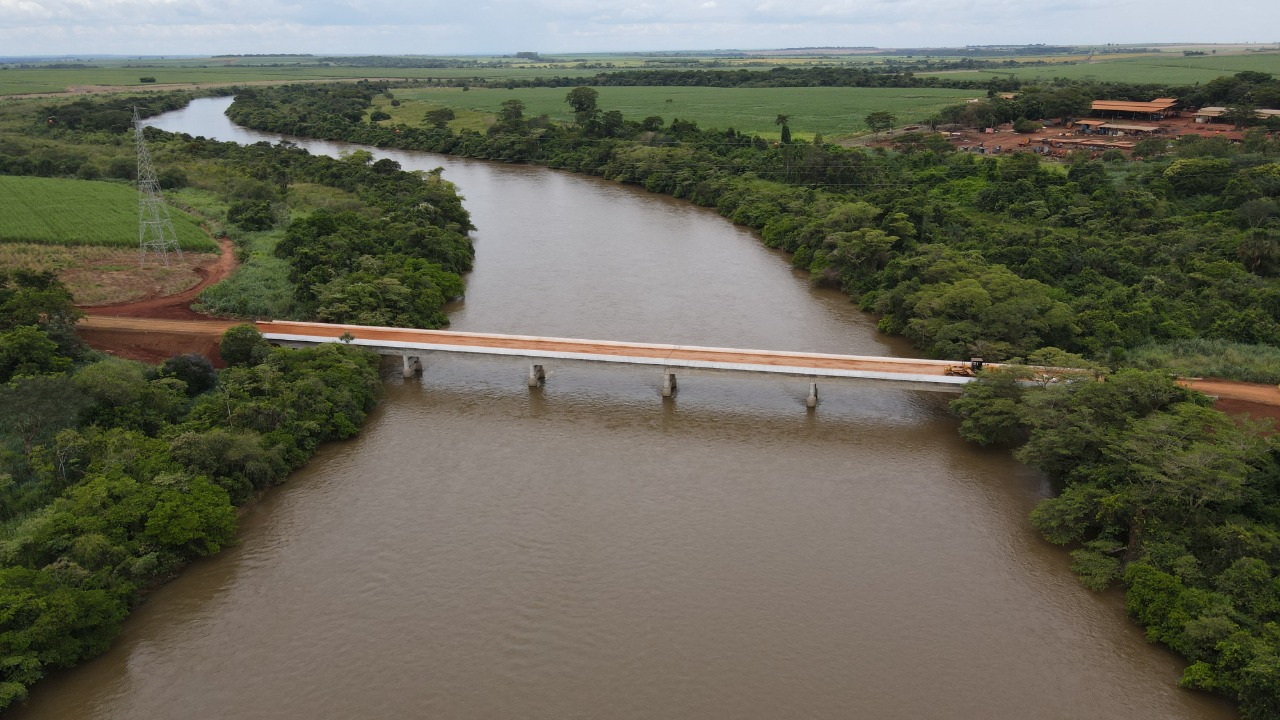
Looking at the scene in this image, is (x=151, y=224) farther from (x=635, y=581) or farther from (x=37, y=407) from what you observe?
(x=635, y=581)

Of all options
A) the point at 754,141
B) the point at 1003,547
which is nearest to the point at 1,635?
the point at 1003,547

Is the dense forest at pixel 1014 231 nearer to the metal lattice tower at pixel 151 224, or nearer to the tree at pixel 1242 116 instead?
the tree at pixel 1242 116

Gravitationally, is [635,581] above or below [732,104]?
below

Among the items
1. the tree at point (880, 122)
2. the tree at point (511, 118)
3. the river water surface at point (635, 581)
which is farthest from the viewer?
the tree at point (511, 118)

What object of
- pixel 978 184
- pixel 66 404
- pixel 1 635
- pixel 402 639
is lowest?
pixel 402 639

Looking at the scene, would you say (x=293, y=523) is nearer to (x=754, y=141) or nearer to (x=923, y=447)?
(x=923, y=447)

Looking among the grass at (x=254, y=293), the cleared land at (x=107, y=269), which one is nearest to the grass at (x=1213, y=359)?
the grass at (x=254, y=293)

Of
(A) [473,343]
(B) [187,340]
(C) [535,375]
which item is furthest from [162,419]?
(C) [535,375]
